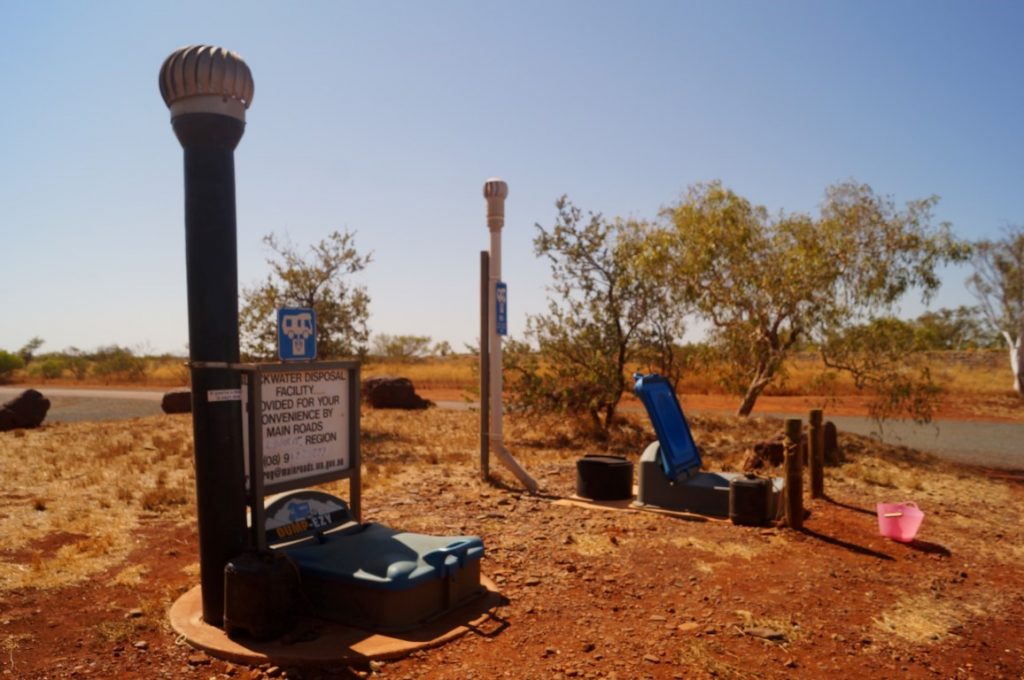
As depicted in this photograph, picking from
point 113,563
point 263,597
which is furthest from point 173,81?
point 113,563

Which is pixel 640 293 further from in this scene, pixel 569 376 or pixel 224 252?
pixel 224 252

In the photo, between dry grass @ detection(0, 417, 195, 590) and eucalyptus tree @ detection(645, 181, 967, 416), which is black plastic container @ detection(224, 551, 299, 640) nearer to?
dry grass @ detection(0, 417, 195, 590)

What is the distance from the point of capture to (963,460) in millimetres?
13211

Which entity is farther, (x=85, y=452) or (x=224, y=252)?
(x=85, y=452)

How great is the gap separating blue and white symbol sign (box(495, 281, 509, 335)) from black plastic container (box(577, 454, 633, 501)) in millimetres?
2014

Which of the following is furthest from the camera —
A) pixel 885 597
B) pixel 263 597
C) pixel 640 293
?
pixel 640 293

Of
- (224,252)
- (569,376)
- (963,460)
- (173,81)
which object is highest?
(173,81)

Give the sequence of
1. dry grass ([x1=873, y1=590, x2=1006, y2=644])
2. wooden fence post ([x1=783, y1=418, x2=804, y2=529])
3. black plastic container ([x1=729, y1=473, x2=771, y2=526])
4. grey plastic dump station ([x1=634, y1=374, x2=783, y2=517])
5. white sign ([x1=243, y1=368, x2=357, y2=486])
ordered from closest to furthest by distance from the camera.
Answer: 1. dry grass ([x1=873, y1=590, x2=1006, y2=644])
2. white sign ([x1=243, y1=368, x2=357, y2=486])
3. wooden fence post ([x1=783, y1=418, x2=804, y2=529])
4. black plastic container ([x1=729, y1=473, x2=771, y2=526])
5. grey plastic dump station ([x1=634, y1=374, x2=783, y2=517])

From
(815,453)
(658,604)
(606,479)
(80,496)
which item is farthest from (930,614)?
(80,496)

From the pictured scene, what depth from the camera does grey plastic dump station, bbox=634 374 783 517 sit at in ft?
25.4

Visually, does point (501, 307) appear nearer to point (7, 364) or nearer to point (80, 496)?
point (80, 496)

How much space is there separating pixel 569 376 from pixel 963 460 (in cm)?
693


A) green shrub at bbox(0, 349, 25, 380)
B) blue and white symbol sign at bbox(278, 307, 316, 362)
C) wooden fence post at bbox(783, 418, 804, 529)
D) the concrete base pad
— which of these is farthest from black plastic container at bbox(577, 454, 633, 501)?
green shrub at bbox(0, 349, 25, 380)

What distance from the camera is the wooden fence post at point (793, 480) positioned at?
23.1 feet
